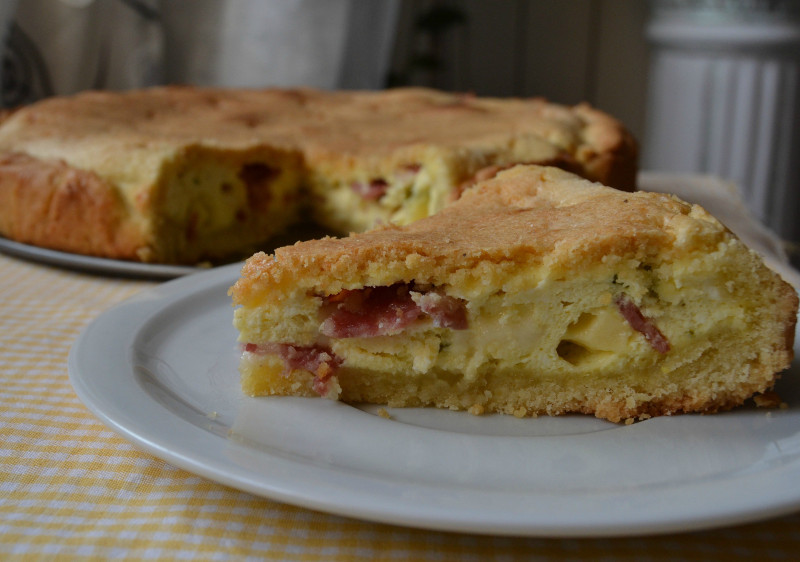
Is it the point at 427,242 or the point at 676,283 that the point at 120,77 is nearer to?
the point at 427,242

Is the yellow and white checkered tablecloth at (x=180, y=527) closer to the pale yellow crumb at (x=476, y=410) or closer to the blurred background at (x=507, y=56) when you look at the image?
the pale yellow crumb at (x=476, y=410)

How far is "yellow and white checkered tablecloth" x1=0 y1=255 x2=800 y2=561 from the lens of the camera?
1457mm

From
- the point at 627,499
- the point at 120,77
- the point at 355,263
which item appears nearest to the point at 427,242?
the point at 355,263

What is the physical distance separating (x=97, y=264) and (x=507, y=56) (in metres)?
5.35

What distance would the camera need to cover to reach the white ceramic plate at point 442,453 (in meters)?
1.34

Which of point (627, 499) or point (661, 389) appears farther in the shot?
point (661, 389)

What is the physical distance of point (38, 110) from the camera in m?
3.86

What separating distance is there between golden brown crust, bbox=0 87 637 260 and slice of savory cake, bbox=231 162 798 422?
1280mm

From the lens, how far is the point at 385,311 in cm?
196

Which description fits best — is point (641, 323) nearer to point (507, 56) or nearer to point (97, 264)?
point (97, 264)

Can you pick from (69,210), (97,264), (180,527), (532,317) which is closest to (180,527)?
(180,527)

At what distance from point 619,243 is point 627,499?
2.08 feet

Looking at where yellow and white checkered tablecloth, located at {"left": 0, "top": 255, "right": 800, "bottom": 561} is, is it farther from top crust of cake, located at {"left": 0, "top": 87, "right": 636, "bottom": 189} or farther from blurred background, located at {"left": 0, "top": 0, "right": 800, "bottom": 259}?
blurred background, located at {"left": 0, "top": 0, "right": 800, "bottom": 259}

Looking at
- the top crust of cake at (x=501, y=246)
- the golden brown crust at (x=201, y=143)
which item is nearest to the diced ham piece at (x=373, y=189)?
the golden brown crust at (x=201, y=143)
